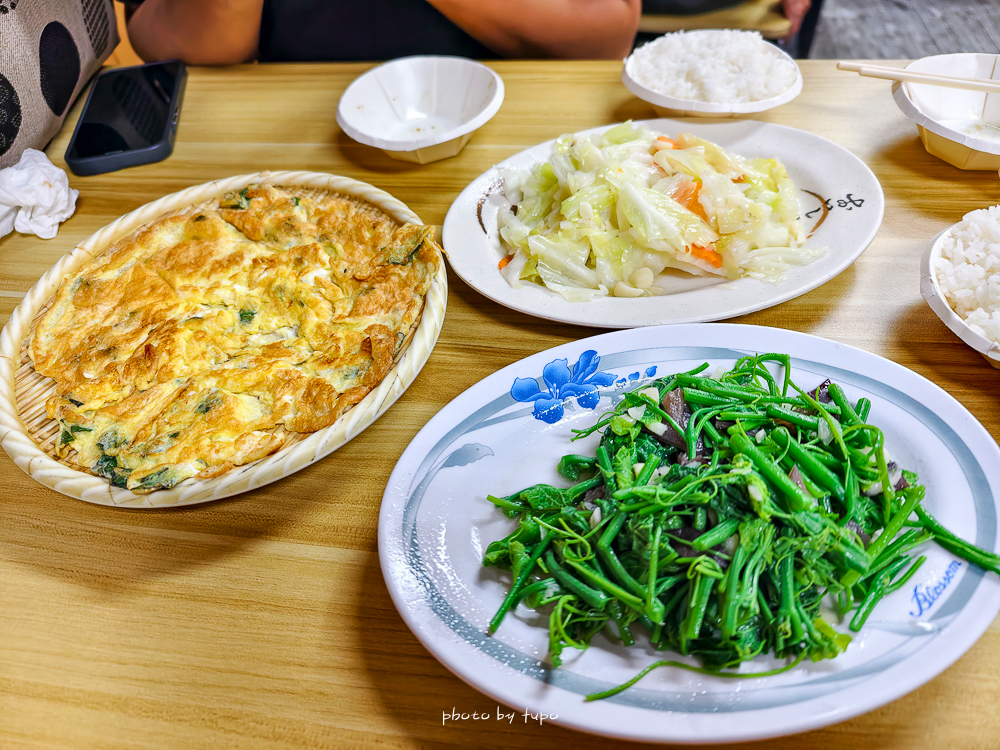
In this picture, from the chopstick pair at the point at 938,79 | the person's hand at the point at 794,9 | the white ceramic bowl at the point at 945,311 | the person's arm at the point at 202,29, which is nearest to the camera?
the white ceramic bowl at the point at 945,311

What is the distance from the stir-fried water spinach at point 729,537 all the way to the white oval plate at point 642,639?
3cm

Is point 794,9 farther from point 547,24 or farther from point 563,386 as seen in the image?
point 563,386

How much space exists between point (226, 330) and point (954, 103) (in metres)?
2.08

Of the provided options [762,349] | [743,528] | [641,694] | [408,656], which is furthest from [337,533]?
[762,349]

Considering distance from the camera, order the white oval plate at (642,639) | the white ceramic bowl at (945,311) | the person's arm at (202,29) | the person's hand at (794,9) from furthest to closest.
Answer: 1. the person's hand at (794,9)
2. the person's arm at (202,29)
3. the white ceramic bowl at (945,311)
4. the white oval plate at (642,639)

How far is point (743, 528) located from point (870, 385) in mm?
457

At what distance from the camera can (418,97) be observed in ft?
7.75

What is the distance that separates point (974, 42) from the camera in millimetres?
4438

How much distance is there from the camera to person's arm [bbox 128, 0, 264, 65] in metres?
2.76

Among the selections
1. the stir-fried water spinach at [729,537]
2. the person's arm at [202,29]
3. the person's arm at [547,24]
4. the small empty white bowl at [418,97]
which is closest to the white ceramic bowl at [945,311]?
the stir-fried water spinach at [729,537]

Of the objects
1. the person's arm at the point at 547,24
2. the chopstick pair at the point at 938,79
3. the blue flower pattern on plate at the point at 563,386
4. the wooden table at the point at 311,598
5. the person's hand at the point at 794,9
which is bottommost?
the wooden table at the point at 311,598

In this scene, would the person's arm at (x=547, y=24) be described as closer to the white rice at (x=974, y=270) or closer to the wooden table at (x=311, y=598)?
the wooden table at (x=311, y=598)

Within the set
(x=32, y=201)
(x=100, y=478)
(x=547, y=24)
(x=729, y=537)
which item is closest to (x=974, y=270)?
(x=729, y=537)

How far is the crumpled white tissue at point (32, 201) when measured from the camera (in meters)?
2.07
